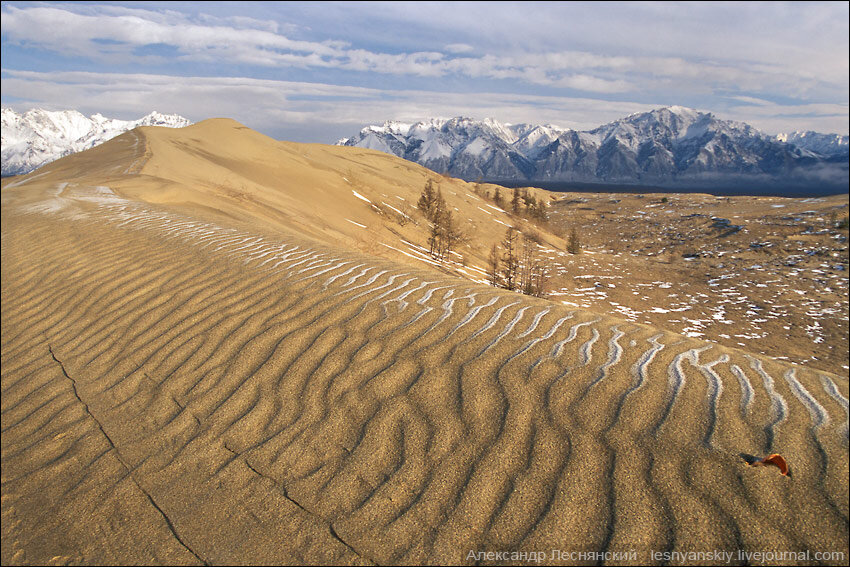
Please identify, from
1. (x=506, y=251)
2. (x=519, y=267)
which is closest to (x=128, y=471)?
(x=519, y=267)

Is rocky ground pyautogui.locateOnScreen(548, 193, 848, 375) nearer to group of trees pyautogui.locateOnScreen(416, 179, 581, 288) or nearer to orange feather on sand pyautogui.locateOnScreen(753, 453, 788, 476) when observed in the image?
group of trees pyautogui.locateOnScreen(416, 179, 581, 288)

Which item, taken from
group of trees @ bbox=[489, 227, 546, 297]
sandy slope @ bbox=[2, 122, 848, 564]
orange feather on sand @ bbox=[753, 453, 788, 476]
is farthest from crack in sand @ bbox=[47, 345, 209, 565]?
group of trees @ bbox=[489, 227, 546, 297]

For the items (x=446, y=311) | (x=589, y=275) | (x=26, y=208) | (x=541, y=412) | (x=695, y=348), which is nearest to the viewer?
(x=541, y=412)

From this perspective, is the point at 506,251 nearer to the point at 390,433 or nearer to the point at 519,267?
the point at 519,267

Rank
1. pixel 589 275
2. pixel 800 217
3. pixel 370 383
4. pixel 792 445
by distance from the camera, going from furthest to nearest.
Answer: pixel 800 217, pixel 589 275, pixel 370 383, pixel 792 445

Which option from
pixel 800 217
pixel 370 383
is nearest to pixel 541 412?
pixel 370 383

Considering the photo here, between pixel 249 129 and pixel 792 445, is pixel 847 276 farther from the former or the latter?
pixel 249 129
